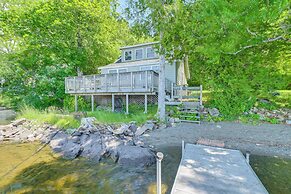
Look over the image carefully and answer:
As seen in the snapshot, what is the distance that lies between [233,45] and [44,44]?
15382 mm

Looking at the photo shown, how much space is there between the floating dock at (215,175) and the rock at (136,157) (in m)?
1.35

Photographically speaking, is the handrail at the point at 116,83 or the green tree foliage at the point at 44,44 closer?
the handrail at the point at 116,83

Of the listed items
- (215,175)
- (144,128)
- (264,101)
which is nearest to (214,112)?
(264,101)

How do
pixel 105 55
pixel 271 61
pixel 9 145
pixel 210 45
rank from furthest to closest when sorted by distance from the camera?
pixel 105 55
pixel 271 61
pixel 9 145
pixel 210 45

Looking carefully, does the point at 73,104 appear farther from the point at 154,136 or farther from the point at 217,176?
the point at 217,176

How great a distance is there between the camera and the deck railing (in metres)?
10.7

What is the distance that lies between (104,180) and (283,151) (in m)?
6.58

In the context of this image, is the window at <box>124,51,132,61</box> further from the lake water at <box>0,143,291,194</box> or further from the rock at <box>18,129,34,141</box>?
the lake water at <box>0,143,291,194</box>

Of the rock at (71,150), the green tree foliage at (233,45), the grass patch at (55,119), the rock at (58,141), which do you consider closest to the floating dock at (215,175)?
the green tree foliage at (233,45)

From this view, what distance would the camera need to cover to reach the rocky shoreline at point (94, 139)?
6407mm

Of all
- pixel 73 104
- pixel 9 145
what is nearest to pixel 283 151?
pixel 9 145

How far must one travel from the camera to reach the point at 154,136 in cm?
834

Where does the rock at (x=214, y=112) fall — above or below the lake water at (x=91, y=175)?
above

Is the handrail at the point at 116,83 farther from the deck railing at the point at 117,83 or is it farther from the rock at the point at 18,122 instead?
the rock at the point at 18,122
